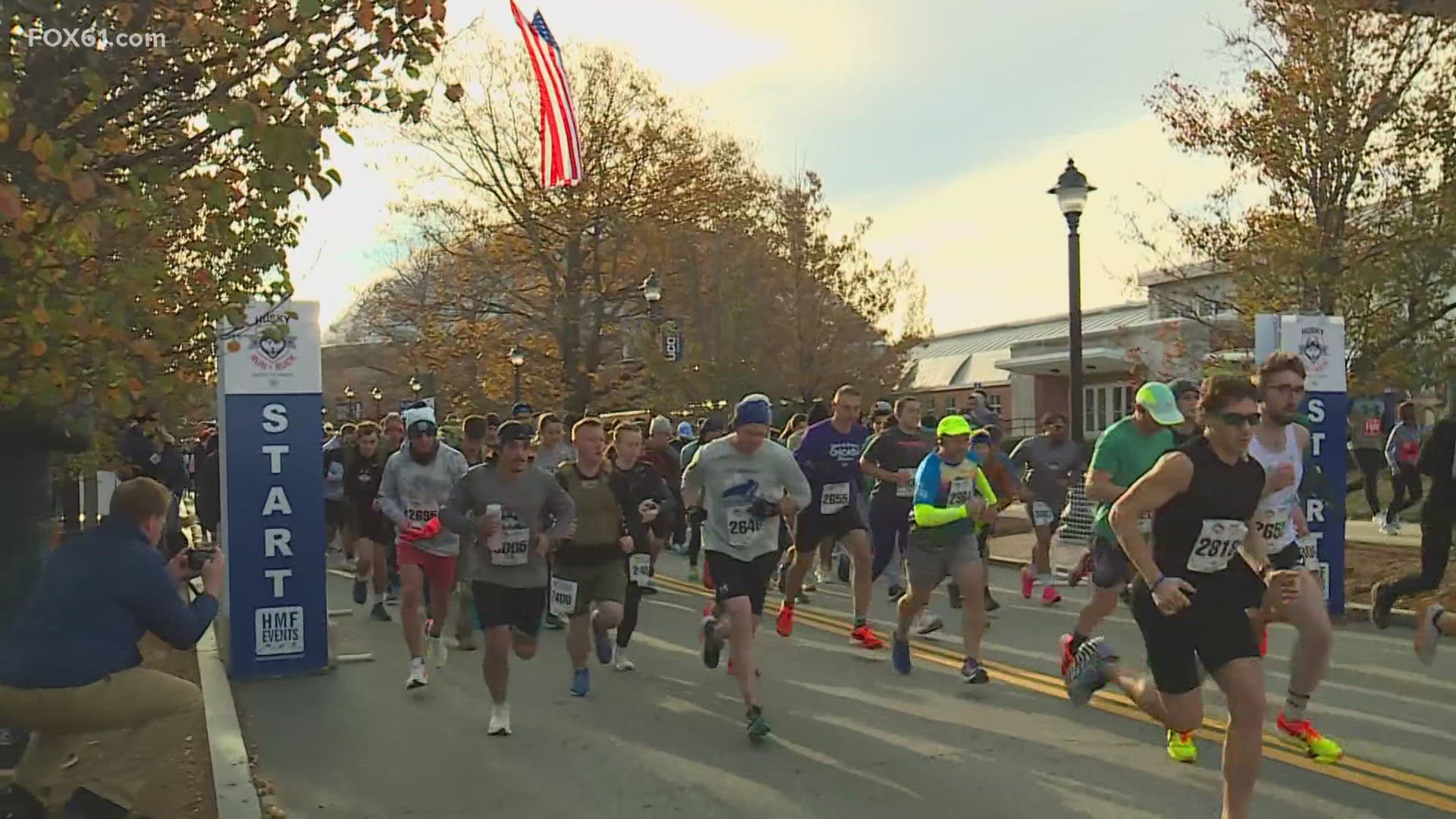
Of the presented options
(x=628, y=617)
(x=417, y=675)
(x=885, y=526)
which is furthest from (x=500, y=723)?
(x=885, y=526)

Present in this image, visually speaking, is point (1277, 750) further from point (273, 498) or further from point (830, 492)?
point (273, 498)

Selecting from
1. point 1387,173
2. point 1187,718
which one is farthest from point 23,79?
point 1387,173

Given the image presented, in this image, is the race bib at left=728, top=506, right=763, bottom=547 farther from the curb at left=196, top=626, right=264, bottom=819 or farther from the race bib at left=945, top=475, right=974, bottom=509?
the curb at left=196, top=626, right=264, bottom=819

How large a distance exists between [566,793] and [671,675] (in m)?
3.41

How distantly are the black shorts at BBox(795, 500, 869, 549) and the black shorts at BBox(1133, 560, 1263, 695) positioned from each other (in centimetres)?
577

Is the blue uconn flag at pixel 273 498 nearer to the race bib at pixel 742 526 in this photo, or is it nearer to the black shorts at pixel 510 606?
the black shorts at pixel 510 606

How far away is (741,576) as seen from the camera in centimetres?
821

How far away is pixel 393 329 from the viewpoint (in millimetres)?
42406

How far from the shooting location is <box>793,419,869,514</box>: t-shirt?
1166 cm

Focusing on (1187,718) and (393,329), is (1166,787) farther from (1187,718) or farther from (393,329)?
(393,329)

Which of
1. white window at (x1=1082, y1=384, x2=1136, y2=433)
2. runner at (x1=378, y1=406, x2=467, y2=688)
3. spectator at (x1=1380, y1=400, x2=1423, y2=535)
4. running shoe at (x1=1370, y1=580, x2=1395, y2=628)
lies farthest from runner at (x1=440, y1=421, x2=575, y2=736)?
white window at (x1=1082, y1=384, x2=1136, y2=433)

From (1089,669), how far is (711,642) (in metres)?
3.13

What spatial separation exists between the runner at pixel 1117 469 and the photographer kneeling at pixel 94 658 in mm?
4715

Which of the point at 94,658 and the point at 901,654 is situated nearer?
the point at 94,658
